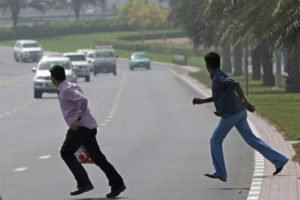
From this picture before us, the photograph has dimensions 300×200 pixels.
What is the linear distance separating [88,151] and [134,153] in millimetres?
6908

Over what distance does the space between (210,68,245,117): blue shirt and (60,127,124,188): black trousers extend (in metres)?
2.01

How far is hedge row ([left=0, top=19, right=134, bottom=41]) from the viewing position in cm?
14738

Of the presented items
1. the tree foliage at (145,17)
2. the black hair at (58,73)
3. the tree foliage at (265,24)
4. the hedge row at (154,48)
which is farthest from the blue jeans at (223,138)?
the tree foliage at (145,17)

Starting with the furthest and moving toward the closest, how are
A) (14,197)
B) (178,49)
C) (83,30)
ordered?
(83,30)
(178,49)
(14,197)

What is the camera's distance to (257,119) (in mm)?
30062

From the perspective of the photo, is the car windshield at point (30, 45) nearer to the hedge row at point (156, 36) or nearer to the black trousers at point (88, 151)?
the hedge row at point (156, 36)

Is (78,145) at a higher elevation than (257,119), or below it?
higher

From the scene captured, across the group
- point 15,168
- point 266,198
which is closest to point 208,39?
point 15,168

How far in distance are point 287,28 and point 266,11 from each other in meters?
4.21

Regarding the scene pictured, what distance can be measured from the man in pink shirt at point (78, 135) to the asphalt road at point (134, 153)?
0.83 ft

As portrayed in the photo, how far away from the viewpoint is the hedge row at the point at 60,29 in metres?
147

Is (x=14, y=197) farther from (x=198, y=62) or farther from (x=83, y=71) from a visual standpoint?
(x=198, y=62)

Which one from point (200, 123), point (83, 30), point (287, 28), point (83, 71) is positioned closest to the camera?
point (200, 123)

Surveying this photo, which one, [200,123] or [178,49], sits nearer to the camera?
[200,123]
